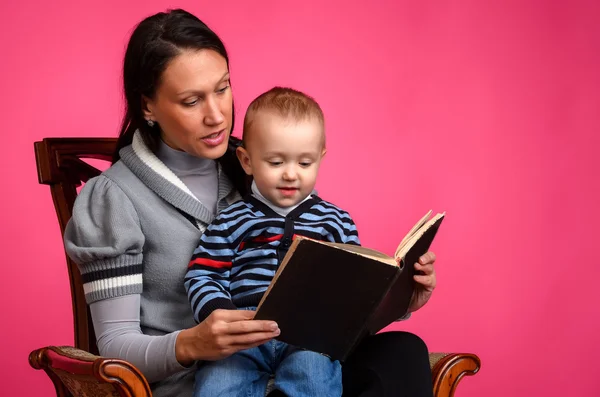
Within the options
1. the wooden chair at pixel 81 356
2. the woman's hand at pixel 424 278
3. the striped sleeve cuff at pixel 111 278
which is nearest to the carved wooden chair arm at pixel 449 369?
the wooden chair at pixel 81 356

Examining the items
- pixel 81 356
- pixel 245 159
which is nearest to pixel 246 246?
pixel 245 159

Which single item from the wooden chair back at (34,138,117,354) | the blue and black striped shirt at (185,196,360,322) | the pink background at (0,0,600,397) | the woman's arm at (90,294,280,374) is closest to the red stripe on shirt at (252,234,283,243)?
the blue and black striped shirt at (185,196,360,322)

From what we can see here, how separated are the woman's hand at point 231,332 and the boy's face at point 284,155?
390 millimetres

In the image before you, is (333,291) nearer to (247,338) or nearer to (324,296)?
(324,296)

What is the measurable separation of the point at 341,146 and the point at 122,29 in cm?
94

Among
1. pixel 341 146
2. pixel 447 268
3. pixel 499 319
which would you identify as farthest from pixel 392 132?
pixel 499 319

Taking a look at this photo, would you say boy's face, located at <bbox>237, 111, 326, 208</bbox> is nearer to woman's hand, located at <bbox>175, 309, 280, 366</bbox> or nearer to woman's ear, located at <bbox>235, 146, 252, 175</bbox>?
woman's ear, located at <bbox>235, 146, 252, 175</bbox>

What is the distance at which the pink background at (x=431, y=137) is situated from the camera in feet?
10.8

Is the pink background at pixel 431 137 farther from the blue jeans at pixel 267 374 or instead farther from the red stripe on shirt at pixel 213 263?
the blue jeans at pixel 267 374

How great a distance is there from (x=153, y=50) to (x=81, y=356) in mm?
730

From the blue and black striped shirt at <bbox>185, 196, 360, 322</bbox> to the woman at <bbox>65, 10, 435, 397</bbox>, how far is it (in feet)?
0.39

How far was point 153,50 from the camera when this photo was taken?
218 cm

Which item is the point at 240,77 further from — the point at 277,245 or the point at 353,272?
the point at 353,272

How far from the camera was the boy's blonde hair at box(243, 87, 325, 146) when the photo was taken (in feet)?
6.93
